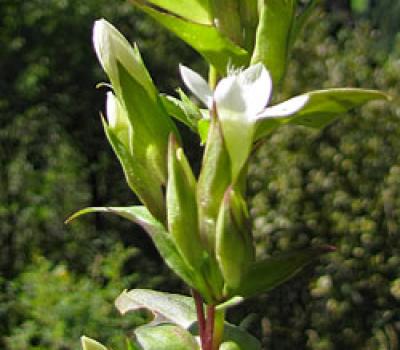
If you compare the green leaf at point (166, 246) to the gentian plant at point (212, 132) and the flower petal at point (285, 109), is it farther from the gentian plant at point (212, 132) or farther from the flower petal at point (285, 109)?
the flower petal at point (285, 109)

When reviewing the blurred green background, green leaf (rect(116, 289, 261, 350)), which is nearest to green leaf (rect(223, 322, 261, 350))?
green leaf (rect(116, 289, 261, 350))

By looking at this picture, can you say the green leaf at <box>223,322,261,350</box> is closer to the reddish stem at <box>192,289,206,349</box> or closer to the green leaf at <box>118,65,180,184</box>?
the reddish stem at <box>192,289,206,349</box>

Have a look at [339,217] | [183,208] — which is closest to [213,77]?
[183,208]

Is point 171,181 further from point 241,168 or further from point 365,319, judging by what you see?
point 365,319

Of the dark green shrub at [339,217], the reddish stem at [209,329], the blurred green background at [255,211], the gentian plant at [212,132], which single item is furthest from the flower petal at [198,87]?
the dark green shrub at [339,217]

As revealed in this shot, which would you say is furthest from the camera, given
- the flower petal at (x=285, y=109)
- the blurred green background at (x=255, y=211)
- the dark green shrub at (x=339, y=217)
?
the dark green shrub at (x=339, y=217)

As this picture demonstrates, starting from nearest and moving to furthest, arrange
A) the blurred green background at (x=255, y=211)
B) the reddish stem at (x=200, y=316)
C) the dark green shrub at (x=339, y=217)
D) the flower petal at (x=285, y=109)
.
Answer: the flower petal at (x=285, y=109)
the reddish stem at (x=200, y=316)
the blurred green background at (x=255, y=211)
the dark green shrub at (x=339, y=217)

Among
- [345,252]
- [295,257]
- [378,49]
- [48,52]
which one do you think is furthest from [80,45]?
[295,257]
